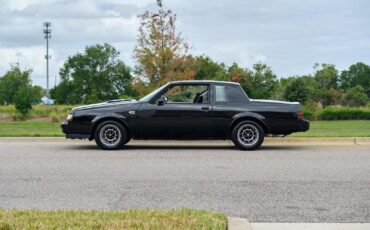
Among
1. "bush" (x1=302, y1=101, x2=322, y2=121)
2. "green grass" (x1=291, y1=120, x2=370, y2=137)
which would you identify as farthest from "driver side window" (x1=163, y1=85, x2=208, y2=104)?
"bush" (x1=302, y1=101, x2=322, y2=121)

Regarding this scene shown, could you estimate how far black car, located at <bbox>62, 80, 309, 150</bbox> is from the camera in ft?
42.2

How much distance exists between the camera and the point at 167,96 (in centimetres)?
1310

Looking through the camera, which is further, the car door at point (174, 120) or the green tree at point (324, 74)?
the green tree at point (324, 74)

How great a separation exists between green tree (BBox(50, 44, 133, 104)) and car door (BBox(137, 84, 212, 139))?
88224mm

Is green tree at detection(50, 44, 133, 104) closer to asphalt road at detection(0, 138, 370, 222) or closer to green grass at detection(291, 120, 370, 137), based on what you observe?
green grass at detection(291, 120, 370, 137)

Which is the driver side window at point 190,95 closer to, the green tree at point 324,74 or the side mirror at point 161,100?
the side mirror at point 161,100

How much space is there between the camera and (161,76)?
30.6 metres

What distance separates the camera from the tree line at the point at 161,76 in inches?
1216

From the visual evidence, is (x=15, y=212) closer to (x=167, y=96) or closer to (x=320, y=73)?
(x=167, y=96)

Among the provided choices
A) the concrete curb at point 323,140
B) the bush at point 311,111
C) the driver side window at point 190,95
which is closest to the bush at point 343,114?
the bush at point 311,111

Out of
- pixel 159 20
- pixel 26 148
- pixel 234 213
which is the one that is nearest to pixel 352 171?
pixel 234 213

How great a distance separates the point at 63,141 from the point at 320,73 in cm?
7227

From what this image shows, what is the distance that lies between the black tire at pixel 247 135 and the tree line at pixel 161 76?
17244 millimetres

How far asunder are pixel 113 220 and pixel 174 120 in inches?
292
